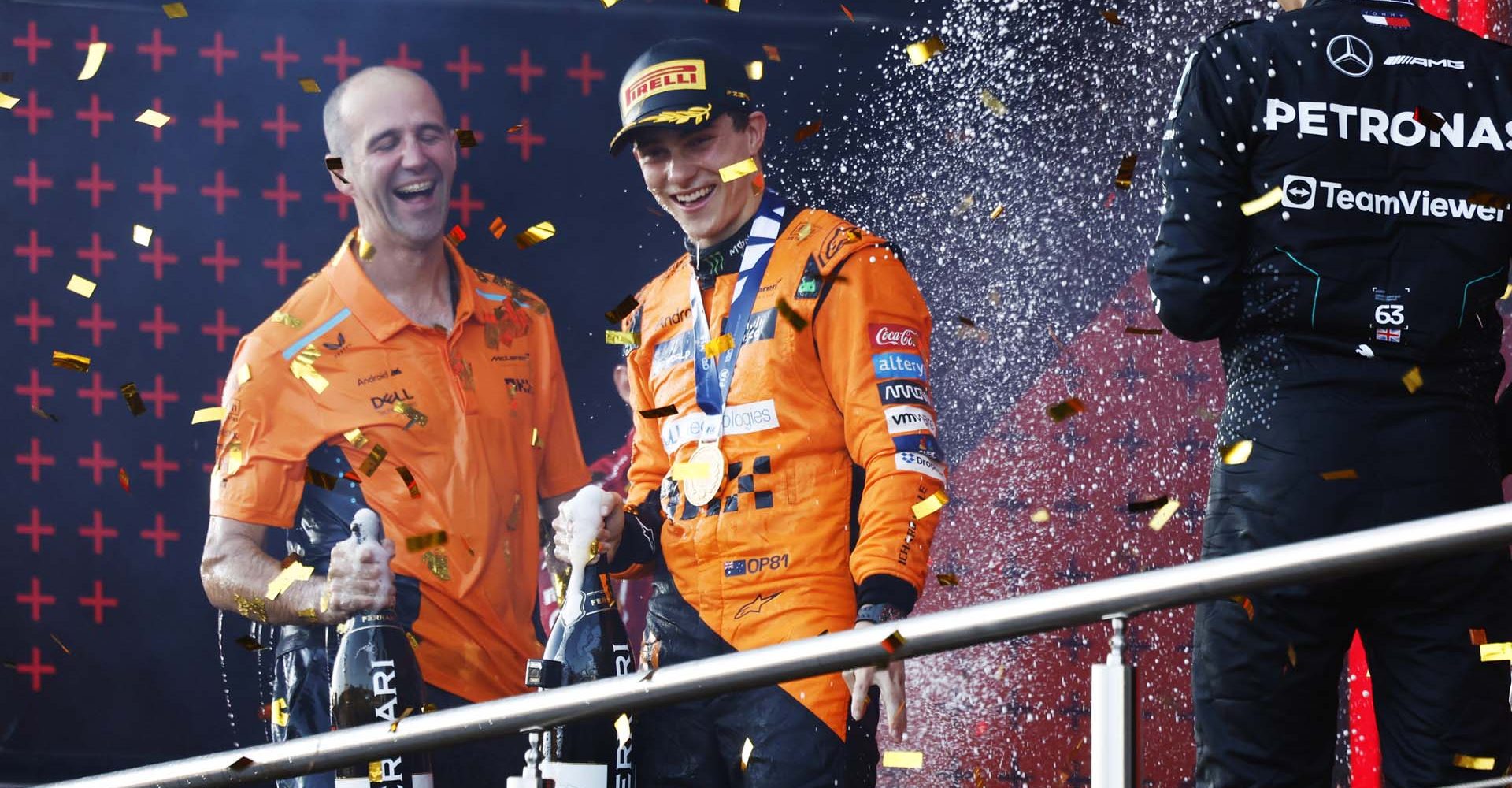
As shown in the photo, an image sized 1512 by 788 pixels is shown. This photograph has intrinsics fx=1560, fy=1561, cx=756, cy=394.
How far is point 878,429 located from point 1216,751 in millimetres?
979

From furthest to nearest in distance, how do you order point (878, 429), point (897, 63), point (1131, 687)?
point (897, 63) → point (878, 429) → point (1131, 687)

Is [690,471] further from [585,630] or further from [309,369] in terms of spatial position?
[309,369]

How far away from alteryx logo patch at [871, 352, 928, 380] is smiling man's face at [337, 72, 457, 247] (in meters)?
0.88

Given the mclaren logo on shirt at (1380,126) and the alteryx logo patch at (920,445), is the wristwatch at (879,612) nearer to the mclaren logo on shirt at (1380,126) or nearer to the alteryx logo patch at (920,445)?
the alteryx logo patch at (920,445)

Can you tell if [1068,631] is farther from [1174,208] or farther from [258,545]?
[258,545]

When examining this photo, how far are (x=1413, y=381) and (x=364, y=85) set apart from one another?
1.95 metres

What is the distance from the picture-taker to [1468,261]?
1.80 m

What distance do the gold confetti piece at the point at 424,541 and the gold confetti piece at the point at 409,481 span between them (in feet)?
0.25

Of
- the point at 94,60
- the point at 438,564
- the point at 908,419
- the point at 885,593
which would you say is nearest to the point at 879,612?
the point at 885,593

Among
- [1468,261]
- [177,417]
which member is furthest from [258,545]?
[1468,261]

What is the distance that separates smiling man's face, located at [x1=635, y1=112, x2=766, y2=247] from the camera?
2.84 meters

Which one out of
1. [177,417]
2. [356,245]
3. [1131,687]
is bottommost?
[1131,687]

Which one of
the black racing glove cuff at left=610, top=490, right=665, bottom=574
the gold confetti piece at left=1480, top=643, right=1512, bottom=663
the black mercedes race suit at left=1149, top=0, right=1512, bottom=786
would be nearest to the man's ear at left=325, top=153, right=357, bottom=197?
the black racing glove cuff at left=610, top=490, right=665, bottom=574

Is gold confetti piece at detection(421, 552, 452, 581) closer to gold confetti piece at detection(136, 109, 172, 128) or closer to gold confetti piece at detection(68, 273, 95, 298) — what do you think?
gold confetti piece at detection(68, 273, 95, 298)
